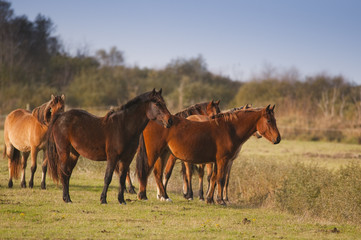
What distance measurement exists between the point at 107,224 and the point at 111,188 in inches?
185

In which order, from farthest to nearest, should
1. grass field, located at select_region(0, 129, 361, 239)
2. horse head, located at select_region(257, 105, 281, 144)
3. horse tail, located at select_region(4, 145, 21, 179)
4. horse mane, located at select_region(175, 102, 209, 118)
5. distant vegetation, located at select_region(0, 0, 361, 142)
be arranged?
distant vegetation, located at select_region(0, 0, 361, 142), horse mane, located at select_region(175, 102, 209, 118), horse tail, located at select_region(4, 145, 21, 179), horse head, located at select_region(257, 105, 281, 144), grass field, located at select_region(0, 129, 361, 239)

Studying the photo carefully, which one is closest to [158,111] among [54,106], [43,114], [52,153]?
[52,153]

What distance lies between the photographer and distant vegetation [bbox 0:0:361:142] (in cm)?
3109

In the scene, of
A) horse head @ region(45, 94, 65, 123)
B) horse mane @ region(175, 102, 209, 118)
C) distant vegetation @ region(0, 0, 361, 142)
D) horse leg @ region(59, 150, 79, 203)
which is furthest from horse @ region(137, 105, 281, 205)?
distant vegetation @ region(0, 0, 361, 142)

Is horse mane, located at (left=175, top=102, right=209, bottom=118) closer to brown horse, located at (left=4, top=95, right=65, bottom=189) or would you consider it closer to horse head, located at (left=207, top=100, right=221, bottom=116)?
horse head, located at (left=207, top=100, right=221, bottom=116)

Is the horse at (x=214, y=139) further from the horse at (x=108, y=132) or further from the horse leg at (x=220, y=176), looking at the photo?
the horse at (x=108, y=132)

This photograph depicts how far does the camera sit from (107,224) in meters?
6.83

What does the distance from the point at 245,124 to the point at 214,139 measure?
0.73 m

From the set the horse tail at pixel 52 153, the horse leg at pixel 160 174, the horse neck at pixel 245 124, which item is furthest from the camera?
the horse leg at pixel 160 174

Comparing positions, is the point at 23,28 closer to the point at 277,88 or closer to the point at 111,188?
the point at 277,88

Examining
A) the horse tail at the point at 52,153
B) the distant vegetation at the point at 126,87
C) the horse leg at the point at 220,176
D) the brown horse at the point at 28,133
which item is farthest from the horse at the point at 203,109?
the distant vegetation at the point at 126,87

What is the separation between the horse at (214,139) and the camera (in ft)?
30.9

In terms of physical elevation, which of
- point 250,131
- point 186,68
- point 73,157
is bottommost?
point 73,157

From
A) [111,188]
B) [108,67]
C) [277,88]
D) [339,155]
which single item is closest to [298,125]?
[339,155]
